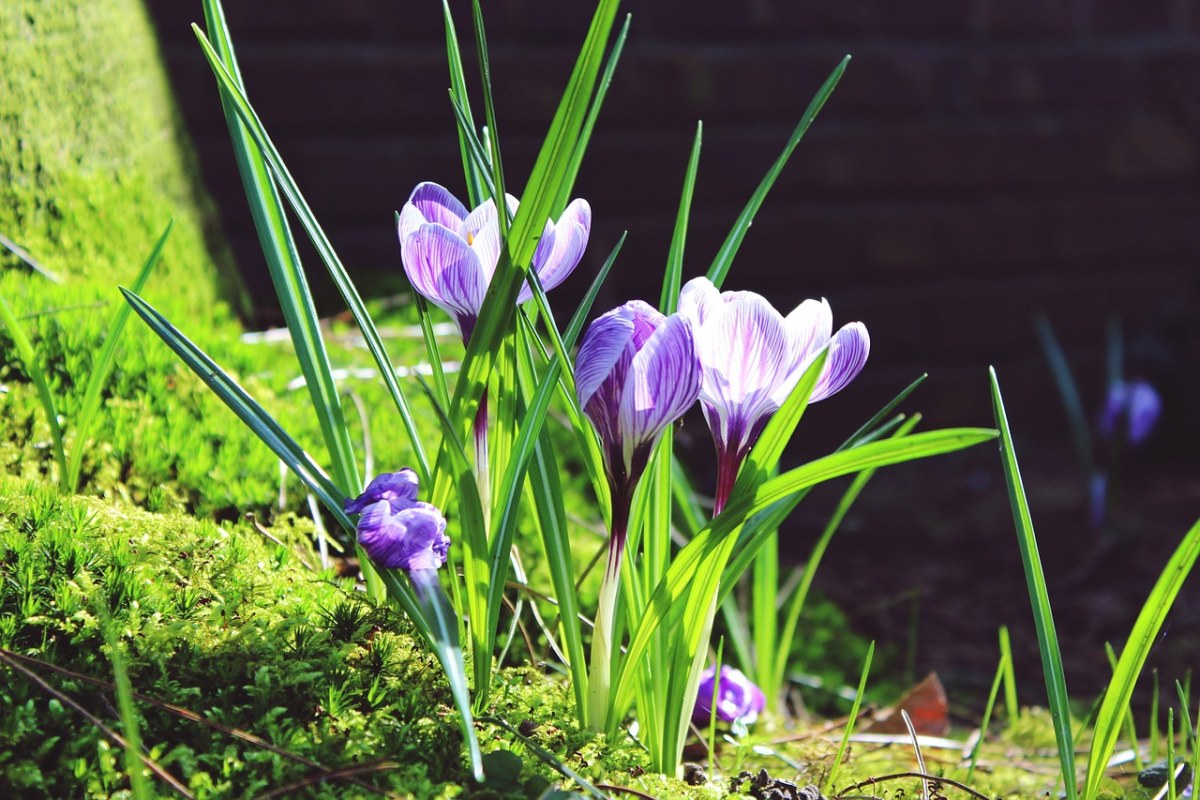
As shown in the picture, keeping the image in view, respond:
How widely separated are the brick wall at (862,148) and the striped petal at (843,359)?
2.15m

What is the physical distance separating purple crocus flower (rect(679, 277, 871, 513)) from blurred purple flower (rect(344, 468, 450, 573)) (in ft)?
0.78

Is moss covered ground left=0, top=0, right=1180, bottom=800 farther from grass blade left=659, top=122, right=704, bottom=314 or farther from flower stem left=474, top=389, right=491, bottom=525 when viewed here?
grass blade left=659, top=122, right=704, bottom=314

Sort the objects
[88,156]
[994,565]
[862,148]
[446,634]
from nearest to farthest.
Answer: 1. [446,634]
2. [88,156]
3. [994,565]
4. [862,148]

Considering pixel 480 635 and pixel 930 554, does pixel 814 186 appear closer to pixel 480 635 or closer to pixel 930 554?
pixel 930 554

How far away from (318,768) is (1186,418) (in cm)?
349

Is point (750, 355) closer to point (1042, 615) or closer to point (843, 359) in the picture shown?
point (843, 359)

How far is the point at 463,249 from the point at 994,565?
92.6 inches

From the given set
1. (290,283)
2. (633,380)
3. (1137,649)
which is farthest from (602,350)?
→ (1137,649)

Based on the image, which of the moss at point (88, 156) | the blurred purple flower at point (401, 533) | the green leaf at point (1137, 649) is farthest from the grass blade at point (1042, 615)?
the moss at point (88, 156)

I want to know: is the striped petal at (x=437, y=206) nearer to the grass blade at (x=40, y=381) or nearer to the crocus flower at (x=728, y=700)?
the grass blade at (x=40, y=381)

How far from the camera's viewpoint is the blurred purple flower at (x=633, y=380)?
763mm

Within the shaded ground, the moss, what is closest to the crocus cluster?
the moss

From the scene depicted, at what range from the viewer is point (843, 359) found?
0.81 m

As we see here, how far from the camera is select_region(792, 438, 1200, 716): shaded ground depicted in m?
2.25
